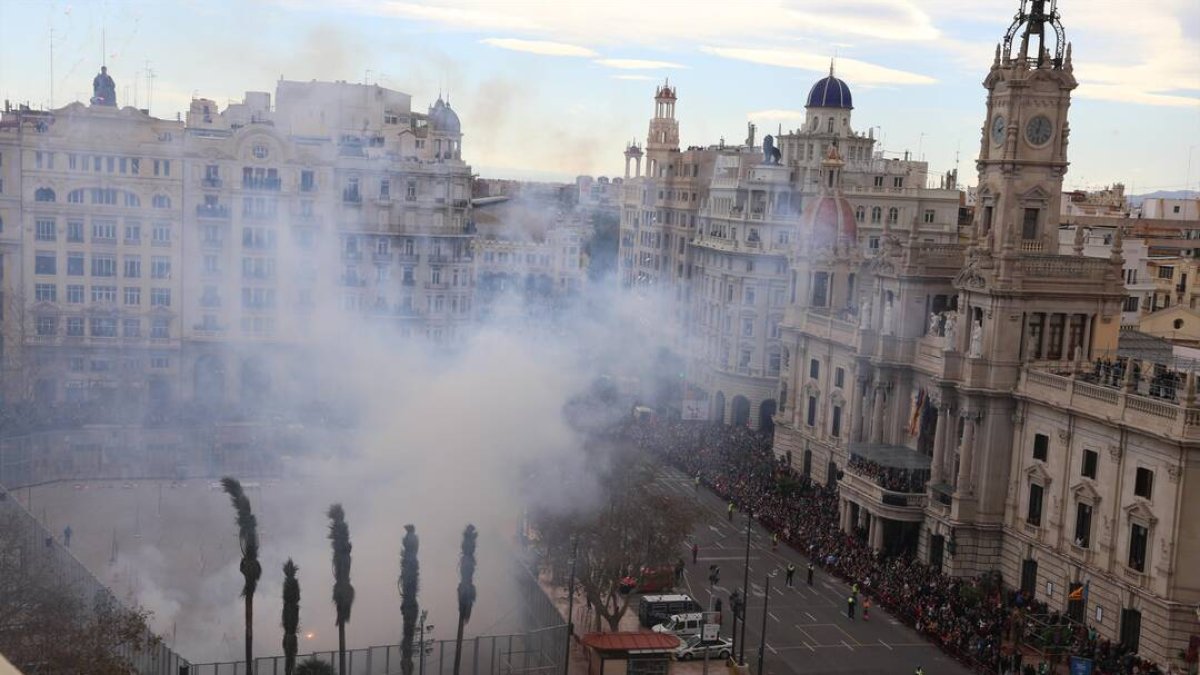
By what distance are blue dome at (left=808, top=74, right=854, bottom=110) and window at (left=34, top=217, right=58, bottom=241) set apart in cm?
4986

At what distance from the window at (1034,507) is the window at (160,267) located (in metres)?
48.8

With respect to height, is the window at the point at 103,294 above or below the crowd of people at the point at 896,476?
above

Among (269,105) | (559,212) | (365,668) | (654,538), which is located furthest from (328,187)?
(365,668)

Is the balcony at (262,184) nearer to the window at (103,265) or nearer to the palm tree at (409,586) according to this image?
the window at (103,265)

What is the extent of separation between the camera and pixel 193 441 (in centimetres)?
6656

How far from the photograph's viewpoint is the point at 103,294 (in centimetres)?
7550

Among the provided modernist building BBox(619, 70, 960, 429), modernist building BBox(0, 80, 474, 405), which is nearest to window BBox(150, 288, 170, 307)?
modernist building BBox(0, 80, 474, 405)

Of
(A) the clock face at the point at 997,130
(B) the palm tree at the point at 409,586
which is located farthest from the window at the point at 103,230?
(A) the clock face at the point at 997,130

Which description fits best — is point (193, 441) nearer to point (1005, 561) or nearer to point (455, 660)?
point (455, 660)

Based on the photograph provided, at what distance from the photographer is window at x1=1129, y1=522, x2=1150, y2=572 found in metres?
46.1

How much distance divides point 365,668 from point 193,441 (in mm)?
32009

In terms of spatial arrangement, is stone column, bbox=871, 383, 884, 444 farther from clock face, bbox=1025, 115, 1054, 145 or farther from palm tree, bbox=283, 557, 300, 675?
palm tree, bbox=283, 557, 300, 675

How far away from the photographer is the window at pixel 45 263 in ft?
244

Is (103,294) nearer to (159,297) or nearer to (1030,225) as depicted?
(159,297)
